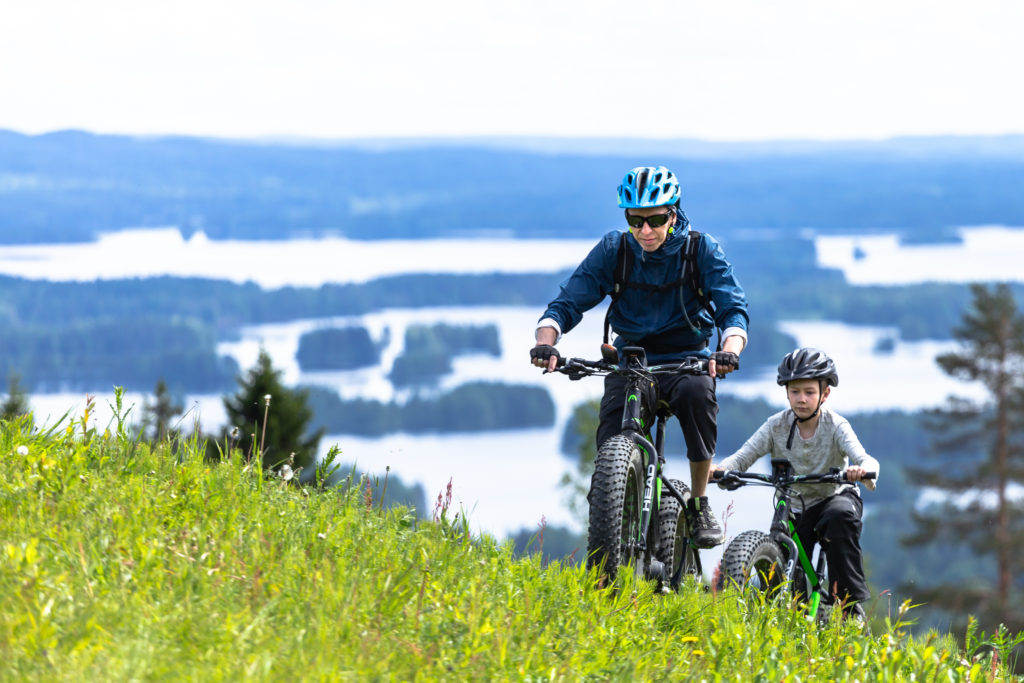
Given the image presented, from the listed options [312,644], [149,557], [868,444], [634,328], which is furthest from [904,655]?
[868,444]

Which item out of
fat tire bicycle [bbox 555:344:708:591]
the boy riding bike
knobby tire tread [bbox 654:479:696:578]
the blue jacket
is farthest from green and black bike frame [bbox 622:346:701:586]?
the boy riding bike

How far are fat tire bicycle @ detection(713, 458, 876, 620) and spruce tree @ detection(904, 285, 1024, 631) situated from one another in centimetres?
5179

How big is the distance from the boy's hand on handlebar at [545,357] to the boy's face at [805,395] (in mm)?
1625

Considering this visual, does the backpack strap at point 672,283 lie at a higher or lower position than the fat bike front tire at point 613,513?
higher

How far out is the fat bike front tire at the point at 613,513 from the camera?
6.34 metres

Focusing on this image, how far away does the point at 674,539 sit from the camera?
7.22 m

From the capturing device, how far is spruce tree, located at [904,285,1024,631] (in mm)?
55844

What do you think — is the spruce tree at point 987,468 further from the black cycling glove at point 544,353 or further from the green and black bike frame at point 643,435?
the black cycling glove at point 544,353

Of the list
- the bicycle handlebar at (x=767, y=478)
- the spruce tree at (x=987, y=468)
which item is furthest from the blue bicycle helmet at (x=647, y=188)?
the spruce tree at (x=987, y=468)

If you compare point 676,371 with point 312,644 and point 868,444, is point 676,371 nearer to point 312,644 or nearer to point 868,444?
point 312,644

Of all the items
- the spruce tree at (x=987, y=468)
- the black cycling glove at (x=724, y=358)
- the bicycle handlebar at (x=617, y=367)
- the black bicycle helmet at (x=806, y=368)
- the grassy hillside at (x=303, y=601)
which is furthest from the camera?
the spruce tree at (x=987, y=468)

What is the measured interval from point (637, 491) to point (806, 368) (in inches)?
57.3

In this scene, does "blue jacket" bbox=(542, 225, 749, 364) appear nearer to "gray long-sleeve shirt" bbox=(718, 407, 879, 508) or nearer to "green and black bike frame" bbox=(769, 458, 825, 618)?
"gray long-sleeve shirt" bbox=(718, 407, 879, 508)

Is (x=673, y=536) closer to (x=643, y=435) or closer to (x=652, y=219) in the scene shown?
(x=643, y=435)
